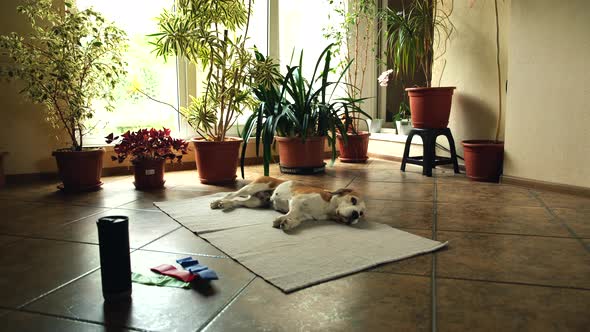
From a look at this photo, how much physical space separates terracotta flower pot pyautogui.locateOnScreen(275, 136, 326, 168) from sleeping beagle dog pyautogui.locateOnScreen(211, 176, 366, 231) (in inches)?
42.2

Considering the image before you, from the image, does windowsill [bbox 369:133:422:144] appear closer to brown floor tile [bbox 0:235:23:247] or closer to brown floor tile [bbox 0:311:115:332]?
brown floor tile [bbox 0:235:23:247]

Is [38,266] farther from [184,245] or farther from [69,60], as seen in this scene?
[69,60]

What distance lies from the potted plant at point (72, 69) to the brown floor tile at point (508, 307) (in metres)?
2.40

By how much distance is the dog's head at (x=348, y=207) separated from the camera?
78.2 inches

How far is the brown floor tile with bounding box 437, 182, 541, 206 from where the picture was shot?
2.52m

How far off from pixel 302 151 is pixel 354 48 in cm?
165

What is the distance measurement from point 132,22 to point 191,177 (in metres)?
1.35

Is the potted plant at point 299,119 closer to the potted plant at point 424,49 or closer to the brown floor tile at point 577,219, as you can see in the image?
the potted plant at point 424,49

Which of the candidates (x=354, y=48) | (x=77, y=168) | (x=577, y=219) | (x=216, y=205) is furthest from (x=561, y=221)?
(x=354, y=48)

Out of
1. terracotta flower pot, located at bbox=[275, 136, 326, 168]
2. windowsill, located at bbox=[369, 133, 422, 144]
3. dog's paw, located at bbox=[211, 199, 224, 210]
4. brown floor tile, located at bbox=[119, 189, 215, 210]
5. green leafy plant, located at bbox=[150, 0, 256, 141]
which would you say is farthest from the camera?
windowsill, located at bbox=[369, 133, 422, 144]

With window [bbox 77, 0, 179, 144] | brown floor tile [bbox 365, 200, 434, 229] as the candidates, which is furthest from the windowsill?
window [bbox 77, 0, 179, 144]

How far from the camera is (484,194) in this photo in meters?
2.72

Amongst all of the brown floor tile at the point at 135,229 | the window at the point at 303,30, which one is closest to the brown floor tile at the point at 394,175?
the window at the point at 303,30

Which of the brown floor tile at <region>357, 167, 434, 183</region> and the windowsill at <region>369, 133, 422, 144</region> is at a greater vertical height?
the windowsill at <region>369, 133, 422, 144</region>
